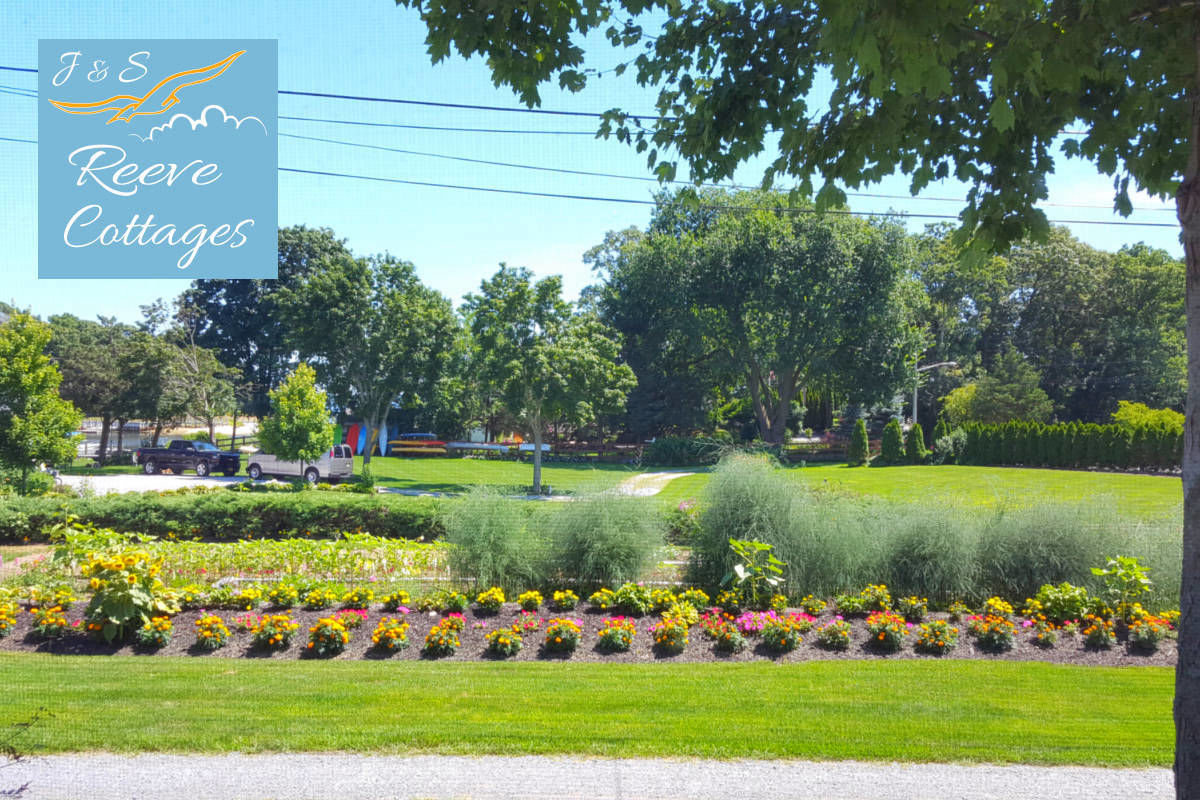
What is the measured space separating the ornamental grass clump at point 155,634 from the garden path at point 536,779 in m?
2.20

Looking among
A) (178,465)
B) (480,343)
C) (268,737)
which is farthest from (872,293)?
(268,737)

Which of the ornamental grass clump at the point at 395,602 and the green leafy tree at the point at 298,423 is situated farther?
the green leafy tree at the point at 298,423

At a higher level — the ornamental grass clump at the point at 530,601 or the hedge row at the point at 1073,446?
the hedge row at the point at 1073,446

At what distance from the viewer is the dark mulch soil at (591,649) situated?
20.9ft

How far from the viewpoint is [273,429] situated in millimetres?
23484

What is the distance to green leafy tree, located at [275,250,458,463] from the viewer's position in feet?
94.9

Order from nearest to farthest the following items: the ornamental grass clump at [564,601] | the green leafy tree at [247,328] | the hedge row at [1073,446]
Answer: the ornamental grass clump at [564,601], the hedge row at [1073,446], the green leafy tree at [247,328]

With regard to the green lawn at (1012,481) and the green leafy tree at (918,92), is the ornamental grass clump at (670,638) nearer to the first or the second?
the green leafy tree at (918,92)

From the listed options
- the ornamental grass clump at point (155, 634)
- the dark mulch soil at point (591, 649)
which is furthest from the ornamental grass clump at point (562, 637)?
the ornamental grass clump at point (155, 634)

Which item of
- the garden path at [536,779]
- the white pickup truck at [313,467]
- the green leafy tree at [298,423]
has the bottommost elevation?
the white pickup truck at [313,467]

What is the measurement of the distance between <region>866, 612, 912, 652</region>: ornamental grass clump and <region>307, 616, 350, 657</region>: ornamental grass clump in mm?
4428

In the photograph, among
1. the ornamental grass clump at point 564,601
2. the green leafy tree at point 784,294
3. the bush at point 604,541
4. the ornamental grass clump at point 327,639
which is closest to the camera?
the ornamental grass clump at point 327,639

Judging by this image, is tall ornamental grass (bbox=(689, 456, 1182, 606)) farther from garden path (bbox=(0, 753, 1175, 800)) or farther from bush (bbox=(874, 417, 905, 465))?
bush (bbox=(874, 417, 905, 465))

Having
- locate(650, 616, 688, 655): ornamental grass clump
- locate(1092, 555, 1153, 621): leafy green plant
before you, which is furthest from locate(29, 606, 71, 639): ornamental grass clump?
locate(1092, 555, 1153, 621): leafy green plant
